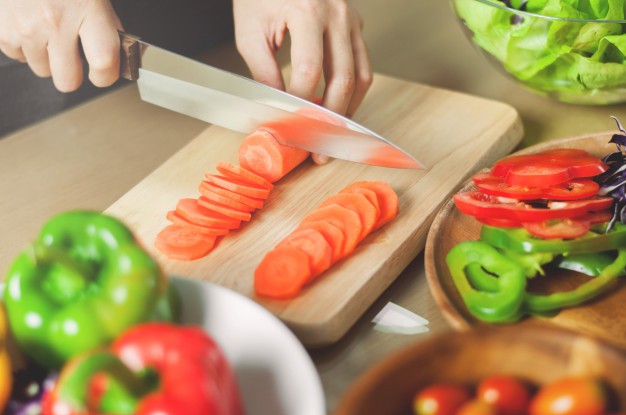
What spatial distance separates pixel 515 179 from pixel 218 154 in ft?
2.38

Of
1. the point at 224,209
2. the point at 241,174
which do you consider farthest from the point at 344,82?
the point at 224,209

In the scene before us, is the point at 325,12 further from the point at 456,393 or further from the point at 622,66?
the point at 456,393

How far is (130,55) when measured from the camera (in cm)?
168

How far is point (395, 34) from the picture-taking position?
Result: 8.09 ft

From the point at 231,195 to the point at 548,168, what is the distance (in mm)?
638

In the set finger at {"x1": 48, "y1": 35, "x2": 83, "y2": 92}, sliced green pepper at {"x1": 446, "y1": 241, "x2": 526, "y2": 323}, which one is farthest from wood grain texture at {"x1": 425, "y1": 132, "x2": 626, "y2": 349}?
finger at {"x1": 48, "y1": 35, "x2": 83, "y2": 92}

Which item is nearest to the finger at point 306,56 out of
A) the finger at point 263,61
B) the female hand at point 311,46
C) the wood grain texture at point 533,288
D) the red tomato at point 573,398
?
the female hand at point 311,46

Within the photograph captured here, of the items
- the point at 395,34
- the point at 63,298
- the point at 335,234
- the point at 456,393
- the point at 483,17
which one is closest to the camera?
the point at 456,393

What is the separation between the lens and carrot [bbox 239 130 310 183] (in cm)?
166

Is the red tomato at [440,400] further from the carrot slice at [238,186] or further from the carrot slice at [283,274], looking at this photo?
the carrot slice at [238,186]

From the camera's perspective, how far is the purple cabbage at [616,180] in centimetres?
142

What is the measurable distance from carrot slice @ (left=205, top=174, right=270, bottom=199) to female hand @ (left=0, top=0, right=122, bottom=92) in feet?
1.12

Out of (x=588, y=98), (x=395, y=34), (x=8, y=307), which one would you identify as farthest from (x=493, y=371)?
(x=395, y=34)

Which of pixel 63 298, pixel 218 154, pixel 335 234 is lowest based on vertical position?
pixel 218 154
